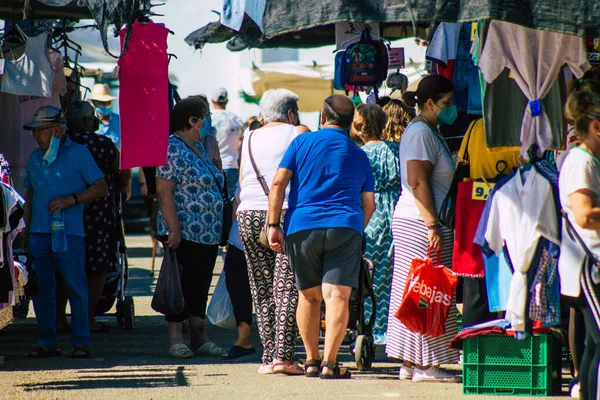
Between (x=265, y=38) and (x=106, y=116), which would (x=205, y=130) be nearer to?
(x=265, y=38)

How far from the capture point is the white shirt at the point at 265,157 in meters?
7.83

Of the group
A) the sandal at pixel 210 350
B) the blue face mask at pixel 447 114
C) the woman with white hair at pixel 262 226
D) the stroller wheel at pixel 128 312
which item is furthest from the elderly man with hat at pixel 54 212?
the blue face mask at pixel 447 114

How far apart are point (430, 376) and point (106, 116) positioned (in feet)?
23.4

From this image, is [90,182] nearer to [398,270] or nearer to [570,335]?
[398,270]

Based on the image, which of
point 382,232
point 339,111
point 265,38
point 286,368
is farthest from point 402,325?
point 265,38

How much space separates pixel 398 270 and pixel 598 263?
2039 mm

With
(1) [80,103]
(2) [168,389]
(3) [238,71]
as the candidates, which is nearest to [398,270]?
(2) [168,389]

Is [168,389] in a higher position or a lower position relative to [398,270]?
lower

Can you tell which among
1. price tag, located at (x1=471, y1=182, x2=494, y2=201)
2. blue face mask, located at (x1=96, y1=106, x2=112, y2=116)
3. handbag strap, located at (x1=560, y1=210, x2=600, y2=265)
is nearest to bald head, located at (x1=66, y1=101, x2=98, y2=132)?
blue face mask, located at (x1=96, y1=106, x2=112, y2=116)

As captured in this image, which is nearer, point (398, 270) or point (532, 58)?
point (532, 58)

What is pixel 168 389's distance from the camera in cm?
705

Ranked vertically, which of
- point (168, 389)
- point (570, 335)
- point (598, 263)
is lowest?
point (168, 389)

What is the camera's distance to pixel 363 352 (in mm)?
7668

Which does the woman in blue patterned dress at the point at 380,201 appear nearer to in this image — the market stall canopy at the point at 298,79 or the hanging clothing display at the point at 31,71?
the hanging clothing display at the point at 31,71
